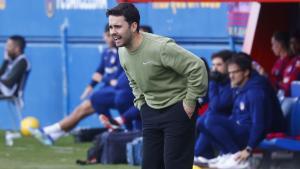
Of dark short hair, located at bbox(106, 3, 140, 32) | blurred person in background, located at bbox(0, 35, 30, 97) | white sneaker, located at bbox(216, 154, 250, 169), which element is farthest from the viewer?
blurred person in background, located at bbox(0, 35, 30, 97)

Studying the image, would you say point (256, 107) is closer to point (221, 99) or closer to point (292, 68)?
point (221, 99)

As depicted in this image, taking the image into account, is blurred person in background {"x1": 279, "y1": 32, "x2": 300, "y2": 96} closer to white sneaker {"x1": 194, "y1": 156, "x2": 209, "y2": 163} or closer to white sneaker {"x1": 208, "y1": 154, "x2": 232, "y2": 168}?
white sneaker {"x1": 208, "y1": 154, "x2": 232, "y2": 168}

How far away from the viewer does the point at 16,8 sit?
53.0 feet

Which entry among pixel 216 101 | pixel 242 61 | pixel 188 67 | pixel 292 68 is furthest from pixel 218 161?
pixel 188 67

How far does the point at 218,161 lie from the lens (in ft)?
35.9

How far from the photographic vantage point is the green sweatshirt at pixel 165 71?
24.4ft

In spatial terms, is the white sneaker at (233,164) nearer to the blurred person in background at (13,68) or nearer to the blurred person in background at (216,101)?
the blurred person in background at (216,101)

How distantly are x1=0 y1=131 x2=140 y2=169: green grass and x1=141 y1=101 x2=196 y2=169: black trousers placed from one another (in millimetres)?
3685

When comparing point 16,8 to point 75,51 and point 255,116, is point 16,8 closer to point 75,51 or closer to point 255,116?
point 75,51

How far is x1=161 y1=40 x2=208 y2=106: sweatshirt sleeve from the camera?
24.4 feet

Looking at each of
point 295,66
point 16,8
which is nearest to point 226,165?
point 295,66

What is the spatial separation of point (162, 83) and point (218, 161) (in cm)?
352

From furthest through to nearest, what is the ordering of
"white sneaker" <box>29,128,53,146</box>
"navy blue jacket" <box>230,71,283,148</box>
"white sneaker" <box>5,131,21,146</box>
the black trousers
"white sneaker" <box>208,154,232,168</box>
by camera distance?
"white sneaker" <box>5,131,21,146</box>, "white sneaker" <box>29,128,53,146</box>, "white sneaker" <box>208,154,232,168</box>, "navy blue jacket" <box>230,71,283,148</box>, the black trousers

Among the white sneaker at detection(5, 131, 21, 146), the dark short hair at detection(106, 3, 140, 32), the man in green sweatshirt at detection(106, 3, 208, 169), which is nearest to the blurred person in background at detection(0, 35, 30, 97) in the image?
the white sneaker at detection(5, 131, 21, 146)
